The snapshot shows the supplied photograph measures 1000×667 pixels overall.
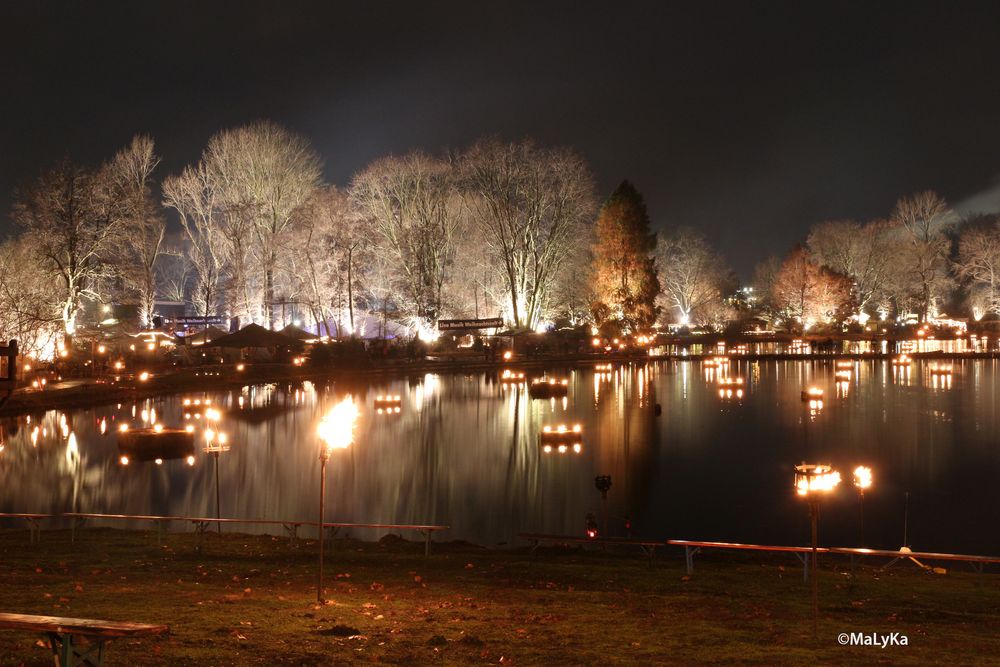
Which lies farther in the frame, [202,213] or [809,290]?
[809,290]

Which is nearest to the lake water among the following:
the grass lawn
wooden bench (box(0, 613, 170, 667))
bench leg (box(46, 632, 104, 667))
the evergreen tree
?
the grass lawn

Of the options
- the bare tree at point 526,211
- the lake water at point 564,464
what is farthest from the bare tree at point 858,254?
the lake water at point 564,464

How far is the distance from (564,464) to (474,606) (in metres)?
15.2

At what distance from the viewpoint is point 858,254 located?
292 feet

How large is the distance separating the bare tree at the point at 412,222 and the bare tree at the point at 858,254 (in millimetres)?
47058

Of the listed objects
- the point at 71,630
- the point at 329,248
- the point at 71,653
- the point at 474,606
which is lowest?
the point at 474,606

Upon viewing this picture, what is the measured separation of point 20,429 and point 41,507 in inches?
438

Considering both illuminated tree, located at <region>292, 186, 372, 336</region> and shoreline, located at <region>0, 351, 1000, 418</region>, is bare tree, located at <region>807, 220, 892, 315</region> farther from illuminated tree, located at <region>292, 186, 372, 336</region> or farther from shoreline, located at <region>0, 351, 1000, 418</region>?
illuminated tree, located at <region>292, 186, 372, 336</region>

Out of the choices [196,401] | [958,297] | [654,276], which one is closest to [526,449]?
[196,401]

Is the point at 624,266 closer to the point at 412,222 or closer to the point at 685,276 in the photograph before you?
the point at 412,222

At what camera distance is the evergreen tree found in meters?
66.1

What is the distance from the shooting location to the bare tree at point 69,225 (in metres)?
42.6

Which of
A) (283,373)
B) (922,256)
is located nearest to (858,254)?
(922,256)

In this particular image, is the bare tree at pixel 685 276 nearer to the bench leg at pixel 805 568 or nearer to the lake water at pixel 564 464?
the lake water at pixel 564 464
